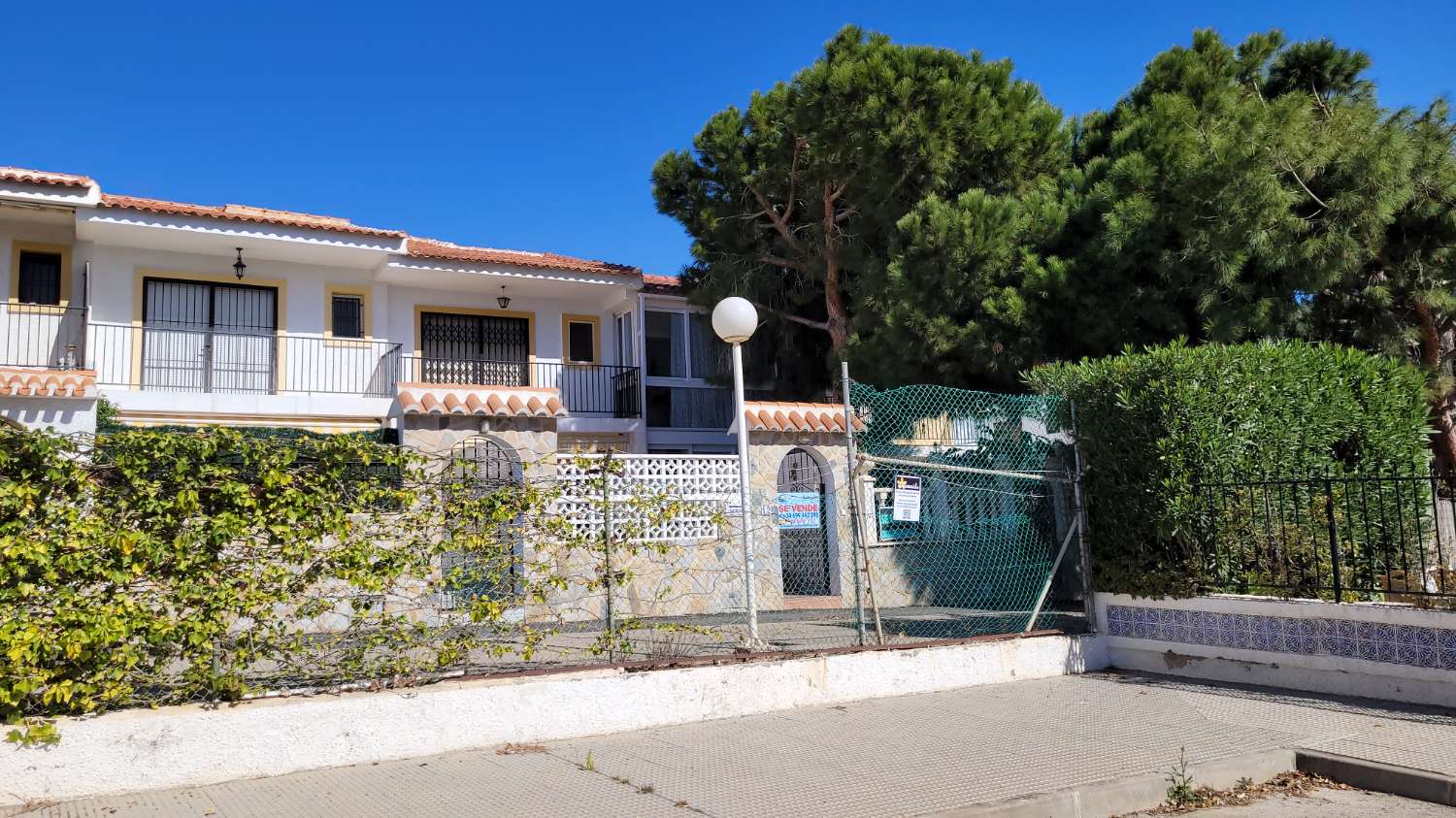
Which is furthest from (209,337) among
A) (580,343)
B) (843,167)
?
(843,167)

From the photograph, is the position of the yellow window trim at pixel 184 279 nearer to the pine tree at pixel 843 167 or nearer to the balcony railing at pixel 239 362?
the balcony railing at pixel 239 362

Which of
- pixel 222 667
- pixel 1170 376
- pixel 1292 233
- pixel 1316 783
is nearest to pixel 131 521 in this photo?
pixel 222 667

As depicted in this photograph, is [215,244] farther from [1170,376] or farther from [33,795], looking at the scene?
[1170,376]

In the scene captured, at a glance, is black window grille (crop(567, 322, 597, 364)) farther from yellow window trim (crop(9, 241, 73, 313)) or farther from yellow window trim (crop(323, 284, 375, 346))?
yellow window trim (crop(9, 241, 73, 313))

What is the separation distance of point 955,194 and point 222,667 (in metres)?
12.0

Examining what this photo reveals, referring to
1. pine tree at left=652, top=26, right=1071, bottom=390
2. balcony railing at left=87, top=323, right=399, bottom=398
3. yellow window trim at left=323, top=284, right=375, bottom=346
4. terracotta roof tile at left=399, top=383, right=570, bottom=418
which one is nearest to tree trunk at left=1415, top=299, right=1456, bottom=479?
pine tree at left=652, top=26, right=1071, bottom=390

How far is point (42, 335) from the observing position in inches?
645

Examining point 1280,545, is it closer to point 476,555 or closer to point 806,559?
point 806,559

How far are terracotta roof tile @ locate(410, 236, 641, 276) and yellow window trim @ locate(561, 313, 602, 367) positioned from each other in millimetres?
1251

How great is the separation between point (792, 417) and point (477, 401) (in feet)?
12.7

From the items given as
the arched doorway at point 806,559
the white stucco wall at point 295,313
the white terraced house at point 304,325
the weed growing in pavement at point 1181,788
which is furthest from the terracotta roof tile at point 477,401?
the weed growing in pavement at point 1181,788

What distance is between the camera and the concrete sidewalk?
4887mm

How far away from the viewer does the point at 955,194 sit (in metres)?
14.7

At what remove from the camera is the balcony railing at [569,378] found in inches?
768
